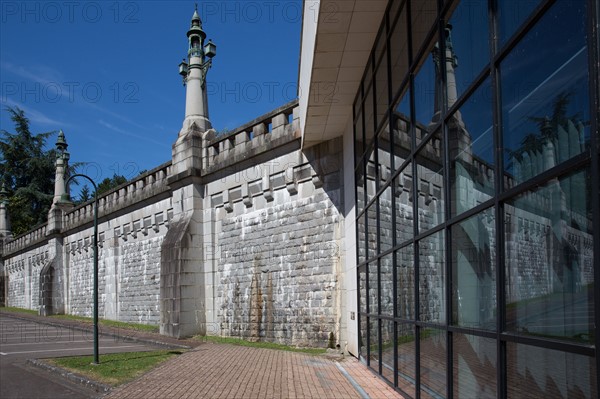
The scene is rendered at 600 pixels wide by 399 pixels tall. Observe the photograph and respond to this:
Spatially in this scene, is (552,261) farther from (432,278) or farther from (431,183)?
(431,183)

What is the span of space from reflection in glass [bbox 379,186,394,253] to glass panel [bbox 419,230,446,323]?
182 cm

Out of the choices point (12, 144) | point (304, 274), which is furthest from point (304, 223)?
point (12, 144)

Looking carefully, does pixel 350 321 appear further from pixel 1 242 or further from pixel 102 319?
pixel 1 242

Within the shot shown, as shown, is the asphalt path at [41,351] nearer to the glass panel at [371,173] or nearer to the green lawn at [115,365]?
the green lawn at [115,365]

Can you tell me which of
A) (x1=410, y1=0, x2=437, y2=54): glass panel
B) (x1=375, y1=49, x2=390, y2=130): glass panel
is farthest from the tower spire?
(x1=410, y1=0, x2=437, y2=54): glass panel

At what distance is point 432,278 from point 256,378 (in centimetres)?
494

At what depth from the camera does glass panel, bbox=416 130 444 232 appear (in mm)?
5906

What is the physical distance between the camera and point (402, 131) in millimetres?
8039

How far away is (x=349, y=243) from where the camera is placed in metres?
13.3

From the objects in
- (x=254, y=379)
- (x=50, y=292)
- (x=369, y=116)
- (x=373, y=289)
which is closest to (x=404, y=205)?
(x=373, y=289)

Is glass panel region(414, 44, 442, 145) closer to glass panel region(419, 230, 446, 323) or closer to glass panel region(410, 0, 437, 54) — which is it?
glass panel region(410, 0, 437, 54)

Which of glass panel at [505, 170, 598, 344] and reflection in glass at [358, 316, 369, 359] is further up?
glass panel at [505, 170, 598, 344]

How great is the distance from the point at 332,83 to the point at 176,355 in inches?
286

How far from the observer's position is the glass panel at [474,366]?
4.39 metres
